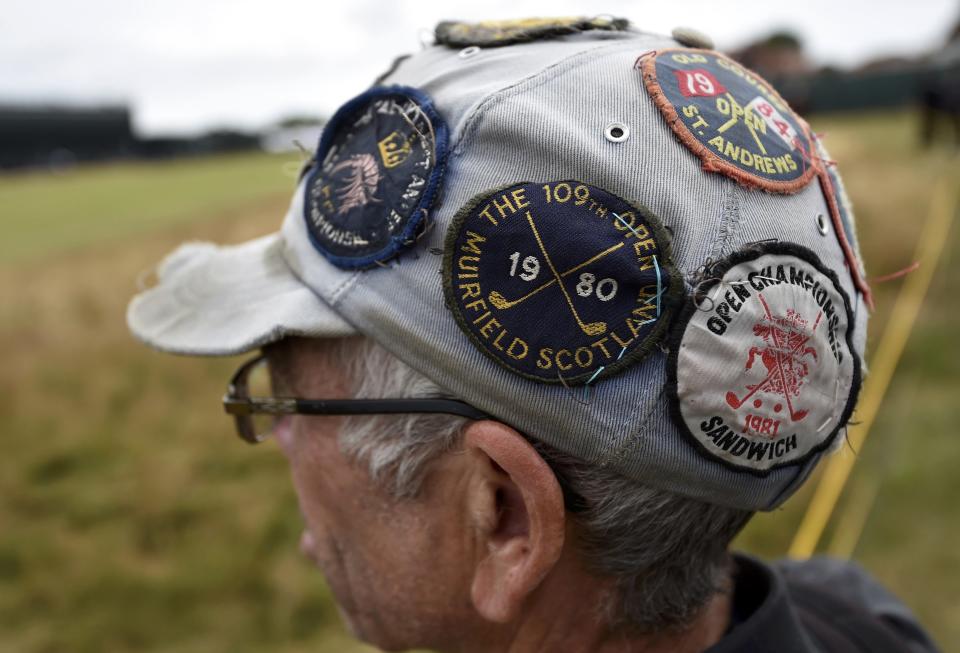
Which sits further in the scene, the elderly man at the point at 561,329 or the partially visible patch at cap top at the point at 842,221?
the partially visible patch at cap top at the point at 842,221

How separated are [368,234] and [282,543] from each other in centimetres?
240

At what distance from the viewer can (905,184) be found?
11.4 m

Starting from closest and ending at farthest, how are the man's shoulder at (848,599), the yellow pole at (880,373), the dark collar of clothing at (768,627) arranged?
1. the dark collar of clothing at (768,627)
2. the man's shoulder at (848,599)
3. the yellow pole at (880,373)

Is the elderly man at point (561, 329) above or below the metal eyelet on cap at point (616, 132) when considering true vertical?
below

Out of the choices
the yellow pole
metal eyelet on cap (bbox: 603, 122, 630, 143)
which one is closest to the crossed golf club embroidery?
metal eyelet on cap (bbox: 603, 122, 630, 143)

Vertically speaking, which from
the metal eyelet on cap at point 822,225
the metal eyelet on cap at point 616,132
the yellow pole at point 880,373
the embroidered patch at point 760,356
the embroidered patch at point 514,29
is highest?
the embroidered patch at point 514,29

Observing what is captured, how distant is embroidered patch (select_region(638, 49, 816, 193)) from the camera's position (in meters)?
0.99

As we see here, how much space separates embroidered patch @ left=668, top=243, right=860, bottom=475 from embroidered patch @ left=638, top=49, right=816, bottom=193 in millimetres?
107

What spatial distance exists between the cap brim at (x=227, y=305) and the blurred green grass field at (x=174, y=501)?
8.6 inches

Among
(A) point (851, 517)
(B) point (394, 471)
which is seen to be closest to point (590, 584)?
(B) point (394, 471)

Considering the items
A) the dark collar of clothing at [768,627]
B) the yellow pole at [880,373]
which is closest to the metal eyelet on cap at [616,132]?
the yellow pole at [880,373]

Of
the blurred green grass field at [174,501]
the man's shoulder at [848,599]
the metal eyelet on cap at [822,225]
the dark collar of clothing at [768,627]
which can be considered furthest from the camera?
the blurred green grass field at [174,501]

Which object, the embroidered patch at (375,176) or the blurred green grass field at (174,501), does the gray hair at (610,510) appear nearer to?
the embroidered patch at (375,176)

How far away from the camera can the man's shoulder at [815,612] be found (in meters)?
1.17
